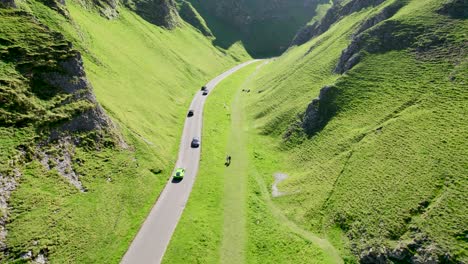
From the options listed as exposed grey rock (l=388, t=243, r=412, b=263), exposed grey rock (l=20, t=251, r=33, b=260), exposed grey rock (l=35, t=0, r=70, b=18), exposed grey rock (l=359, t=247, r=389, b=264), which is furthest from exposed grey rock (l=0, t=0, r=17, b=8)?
exposed grey rock (l=388, t=243, r=412, b=263)

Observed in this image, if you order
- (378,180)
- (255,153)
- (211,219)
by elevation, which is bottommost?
(211,219)

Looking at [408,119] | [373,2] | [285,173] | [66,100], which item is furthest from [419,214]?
[373,2]

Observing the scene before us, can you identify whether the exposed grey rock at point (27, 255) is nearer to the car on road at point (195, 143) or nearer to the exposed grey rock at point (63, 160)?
the exposed grey rock at point (63, 160)

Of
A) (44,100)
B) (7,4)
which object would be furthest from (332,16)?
(44,100)

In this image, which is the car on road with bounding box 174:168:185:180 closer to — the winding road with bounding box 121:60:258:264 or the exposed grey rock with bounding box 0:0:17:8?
the winding road with bounding box 121:60:258:264

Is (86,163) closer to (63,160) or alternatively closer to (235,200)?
(63,160)

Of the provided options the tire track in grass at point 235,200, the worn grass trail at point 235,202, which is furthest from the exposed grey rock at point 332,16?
the worn grass trail at point 235,202

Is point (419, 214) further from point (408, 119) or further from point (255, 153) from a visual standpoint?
point (255, 153)
